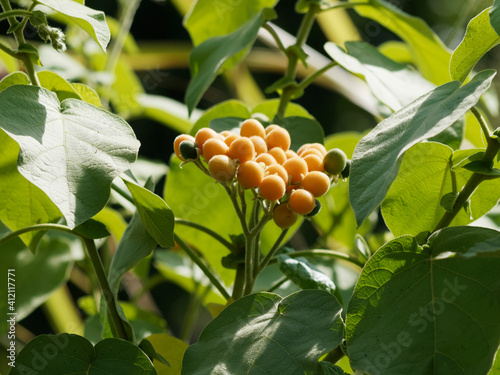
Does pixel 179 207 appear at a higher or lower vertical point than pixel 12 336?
higher

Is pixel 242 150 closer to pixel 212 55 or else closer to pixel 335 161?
pixel 335 161

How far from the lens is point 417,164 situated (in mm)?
415

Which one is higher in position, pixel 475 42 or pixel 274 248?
pixel 475 42

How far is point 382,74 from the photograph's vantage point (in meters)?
0.49

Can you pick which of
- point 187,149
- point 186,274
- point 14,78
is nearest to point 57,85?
point 14,78

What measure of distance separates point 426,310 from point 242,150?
0.16 meters

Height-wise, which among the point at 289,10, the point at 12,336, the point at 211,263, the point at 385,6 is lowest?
the point at 289,10

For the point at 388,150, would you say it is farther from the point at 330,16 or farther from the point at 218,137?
the point at 330,16

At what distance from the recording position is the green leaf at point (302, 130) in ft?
1.70

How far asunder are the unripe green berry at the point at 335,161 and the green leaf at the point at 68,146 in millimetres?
134

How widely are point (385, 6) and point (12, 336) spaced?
0.50 m

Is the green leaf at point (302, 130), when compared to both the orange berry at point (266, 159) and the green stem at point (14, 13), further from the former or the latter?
the green stem at point (14, 13)

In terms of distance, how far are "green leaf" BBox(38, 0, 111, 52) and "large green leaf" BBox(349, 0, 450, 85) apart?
32cm

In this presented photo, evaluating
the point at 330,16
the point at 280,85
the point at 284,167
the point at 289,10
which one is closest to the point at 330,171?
the point at 284,167
